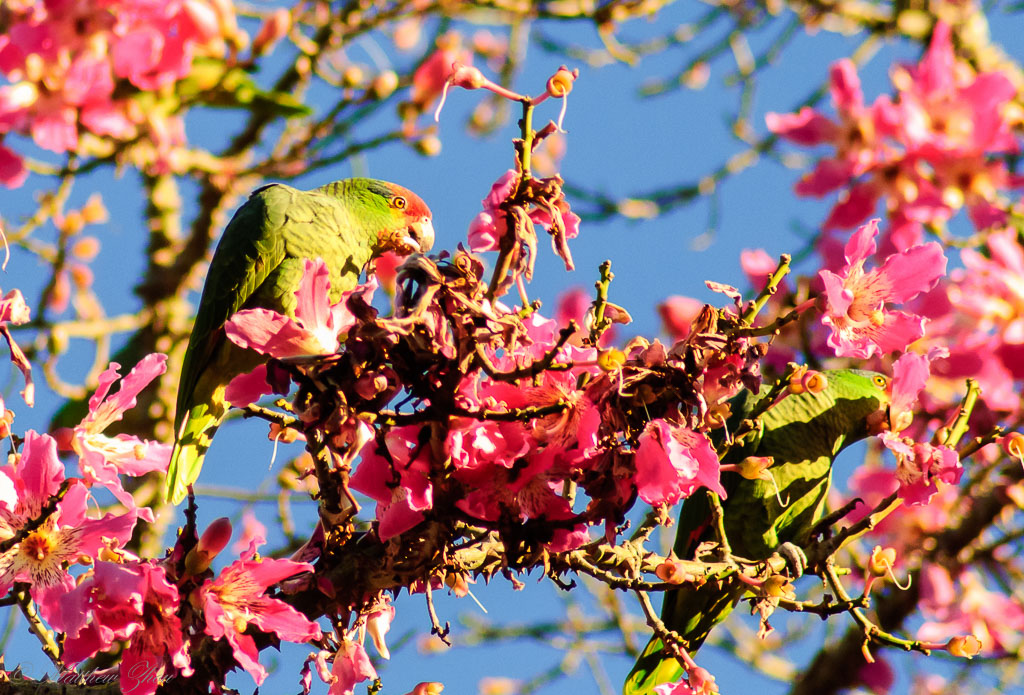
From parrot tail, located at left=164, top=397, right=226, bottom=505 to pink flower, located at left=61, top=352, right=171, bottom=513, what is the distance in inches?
32.0

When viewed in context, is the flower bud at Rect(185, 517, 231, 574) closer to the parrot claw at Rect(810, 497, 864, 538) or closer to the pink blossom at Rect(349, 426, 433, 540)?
the pink blossom at Rect(349, 426, 433, 540)

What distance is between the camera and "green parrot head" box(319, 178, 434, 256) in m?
3.39

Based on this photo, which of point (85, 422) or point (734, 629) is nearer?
point (85, 422)

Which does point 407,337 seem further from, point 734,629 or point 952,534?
point 734,629

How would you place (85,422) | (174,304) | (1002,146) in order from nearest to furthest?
(85,422)
(1002,146)
(174,304)

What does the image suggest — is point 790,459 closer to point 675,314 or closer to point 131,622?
point 675,314

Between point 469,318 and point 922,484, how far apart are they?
86 centimetres

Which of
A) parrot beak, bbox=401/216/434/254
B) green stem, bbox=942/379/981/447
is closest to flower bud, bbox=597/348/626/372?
green stem, bbox=942/379/981/447

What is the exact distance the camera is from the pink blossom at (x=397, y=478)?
1.41 metres

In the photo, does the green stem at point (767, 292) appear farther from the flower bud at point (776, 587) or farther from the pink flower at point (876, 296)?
the flower bud at point (776, 587)

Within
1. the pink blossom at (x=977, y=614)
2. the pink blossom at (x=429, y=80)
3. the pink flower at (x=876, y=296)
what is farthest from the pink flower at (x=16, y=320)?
the pink blossom at (x=977, y=614)

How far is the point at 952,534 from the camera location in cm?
410

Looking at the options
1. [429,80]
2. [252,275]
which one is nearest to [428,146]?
[429,80]

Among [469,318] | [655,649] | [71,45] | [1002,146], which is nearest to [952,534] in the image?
[1002,146]
